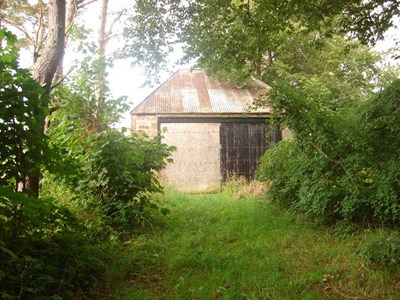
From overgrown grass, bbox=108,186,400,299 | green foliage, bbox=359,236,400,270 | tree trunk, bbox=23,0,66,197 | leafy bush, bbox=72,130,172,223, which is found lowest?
overgrown grass, bbox=108,186,400,299

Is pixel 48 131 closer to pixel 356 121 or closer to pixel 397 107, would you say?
pixel 356 121

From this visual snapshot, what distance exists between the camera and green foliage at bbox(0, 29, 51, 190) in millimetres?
2898

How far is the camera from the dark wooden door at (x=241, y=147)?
11477 mm

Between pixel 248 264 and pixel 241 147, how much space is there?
25.1 feet

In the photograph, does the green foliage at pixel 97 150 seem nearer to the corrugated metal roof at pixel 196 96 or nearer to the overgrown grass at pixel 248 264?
the overgrown grass at pixel 248 264

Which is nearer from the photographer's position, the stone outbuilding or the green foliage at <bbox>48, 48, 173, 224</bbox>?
the green foliage at <bbox>48, 48, 173, 224</bbox>

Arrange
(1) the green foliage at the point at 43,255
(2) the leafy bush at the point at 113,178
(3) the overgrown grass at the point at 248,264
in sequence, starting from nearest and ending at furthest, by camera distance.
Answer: (1) the green foliage at the point at 43,255 < (3) the overgrown grass at the point at 248,264 < (2) the leafy bush at the point at 113,178

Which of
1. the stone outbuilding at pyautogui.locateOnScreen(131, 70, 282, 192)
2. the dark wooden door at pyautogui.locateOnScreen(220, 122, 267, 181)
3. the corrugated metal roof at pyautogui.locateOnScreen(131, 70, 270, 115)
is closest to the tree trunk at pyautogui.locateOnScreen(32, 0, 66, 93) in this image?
the stone outbuilding at pyautogui.locateOnScreen(131, 70, 282, 192)

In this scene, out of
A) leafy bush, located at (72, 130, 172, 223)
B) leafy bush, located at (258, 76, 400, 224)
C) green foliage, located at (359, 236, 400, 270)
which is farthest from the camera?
leafy bush, located at (72, 130, 172, 223)

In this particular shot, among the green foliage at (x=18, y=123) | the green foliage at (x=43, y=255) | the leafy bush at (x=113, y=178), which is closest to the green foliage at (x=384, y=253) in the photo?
the green foliage at (x=43, y=255)

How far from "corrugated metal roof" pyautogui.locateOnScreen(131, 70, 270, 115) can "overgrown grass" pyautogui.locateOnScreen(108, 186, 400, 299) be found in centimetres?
596

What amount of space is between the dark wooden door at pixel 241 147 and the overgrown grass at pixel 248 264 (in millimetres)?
5330

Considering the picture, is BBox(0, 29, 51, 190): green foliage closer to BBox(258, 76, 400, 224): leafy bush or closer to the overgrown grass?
the overgrown grass

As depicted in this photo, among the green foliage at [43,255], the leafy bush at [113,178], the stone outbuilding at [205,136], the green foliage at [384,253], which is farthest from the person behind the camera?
the stone outbuilding at [205,136]
